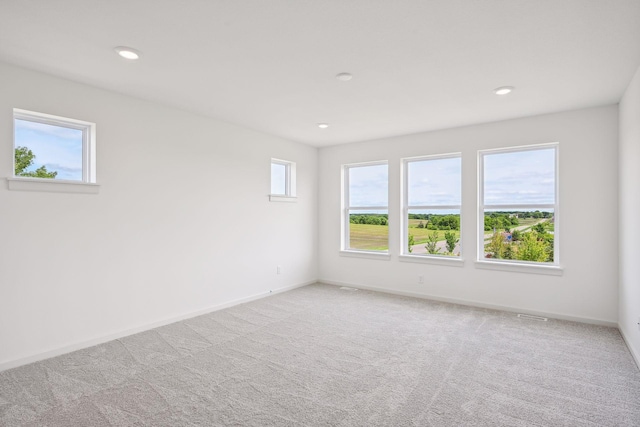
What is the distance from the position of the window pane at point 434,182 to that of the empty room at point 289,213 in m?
0.03

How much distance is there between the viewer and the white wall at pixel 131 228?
2.90 m

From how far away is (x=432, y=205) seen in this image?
517 cm

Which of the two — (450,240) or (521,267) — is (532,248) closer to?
(521,267)

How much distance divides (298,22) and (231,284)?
3.52 metres

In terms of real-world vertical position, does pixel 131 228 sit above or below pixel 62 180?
below

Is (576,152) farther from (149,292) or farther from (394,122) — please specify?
(149,292)

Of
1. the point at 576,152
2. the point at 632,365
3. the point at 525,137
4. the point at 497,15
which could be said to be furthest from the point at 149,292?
the point at 576,152

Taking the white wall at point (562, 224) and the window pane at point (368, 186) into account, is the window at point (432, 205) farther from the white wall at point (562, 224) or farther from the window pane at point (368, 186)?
the window pane at point (368, 186)

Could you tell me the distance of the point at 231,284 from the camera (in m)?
4.71

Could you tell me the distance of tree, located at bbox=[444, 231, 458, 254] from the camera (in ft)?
16.4

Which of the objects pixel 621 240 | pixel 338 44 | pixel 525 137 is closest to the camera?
pixel 338 44

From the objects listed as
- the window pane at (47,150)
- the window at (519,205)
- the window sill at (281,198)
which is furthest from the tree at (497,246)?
the window pane at (47,150)

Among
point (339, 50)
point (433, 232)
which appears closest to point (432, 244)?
point (433, 232)

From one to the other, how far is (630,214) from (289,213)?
13.9ft
